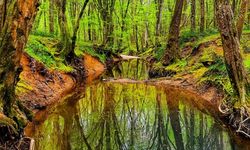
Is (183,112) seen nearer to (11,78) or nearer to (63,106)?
(63,106)

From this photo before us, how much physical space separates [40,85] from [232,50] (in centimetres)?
861

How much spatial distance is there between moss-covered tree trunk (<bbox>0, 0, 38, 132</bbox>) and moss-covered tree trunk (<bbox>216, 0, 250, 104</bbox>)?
18.2ft

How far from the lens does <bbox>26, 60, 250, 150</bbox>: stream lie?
29.7ft

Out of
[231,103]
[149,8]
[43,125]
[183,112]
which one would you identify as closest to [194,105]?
[183,112]

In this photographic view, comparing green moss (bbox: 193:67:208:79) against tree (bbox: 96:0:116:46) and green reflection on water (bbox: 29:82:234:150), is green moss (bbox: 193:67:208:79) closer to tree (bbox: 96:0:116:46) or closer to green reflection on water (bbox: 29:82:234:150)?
green reflection on water (bbox: 29:82:234:150)

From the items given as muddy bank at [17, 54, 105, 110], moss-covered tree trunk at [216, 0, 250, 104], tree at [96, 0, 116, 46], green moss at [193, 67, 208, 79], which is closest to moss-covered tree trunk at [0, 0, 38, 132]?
muddy bank at [17, 54, 105, 110]

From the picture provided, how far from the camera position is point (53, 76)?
1773 cm

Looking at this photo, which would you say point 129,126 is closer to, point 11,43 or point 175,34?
point 11,43

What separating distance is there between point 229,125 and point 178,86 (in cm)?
813

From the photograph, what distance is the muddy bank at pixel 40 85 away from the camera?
12930 mm

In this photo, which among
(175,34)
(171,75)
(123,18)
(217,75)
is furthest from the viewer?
(123,18)

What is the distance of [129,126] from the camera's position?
1103 cm

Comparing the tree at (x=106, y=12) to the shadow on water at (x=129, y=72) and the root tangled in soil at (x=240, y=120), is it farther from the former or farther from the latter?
the root tangled in soil at (x=240, y=120)

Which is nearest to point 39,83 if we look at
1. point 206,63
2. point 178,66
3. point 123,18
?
point 206,63
